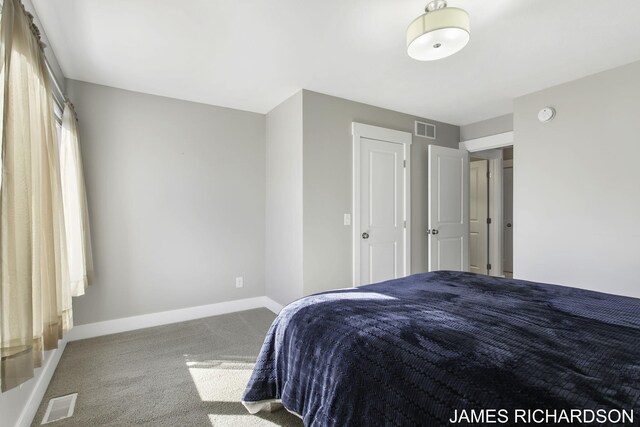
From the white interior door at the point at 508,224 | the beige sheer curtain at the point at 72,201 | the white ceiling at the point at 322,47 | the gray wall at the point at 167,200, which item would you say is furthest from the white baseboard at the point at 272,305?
the white interior door at the point at 508,224

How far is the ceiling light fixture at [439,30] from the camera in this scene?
5.76ft

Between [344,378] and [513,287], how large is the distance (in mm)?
1337

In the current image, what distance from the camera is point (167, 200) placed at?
11.1ft

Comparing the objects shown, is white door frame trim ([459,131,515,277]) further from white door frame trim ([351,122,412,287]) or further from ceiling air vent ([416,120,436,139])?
white door frame trim ([351,122,412,287])

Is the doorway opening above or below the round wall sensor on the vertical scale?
below

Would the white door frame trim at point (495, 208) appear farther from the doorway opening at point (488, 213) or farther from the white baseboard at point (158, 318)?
the white baseboard at point (158, 318)

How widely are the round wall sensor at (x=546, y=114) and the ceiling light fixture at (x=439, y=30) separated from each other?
1.89 m

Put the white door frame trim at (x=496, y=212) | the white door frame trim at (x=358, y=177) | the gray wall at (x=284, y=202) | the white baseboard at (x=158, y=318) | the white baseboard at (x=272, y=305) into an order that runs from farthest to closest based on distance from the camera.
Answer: the white door frame trim at (x=496, y=212) < the white baseboard at (x=272, y=305) < the white door frame trim at (x=358, y=177) < the gray wall at (x=284, y=202) < the white baseboard at (x=158, y=318)

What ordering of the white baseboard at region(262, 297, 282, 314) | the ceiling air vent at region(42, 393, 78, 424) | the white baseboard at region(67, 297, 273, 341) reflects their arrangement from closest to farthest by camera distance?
1. the ceiling air vent at region(42, 393, 78, 424)
2. the white baseboard at region(67, 297, 273, 341)
3. the white baseboard at region(262, 297, 282, 314)

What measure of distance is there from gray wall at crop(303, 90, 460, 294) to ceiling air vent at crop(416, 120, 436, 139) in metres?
0.78

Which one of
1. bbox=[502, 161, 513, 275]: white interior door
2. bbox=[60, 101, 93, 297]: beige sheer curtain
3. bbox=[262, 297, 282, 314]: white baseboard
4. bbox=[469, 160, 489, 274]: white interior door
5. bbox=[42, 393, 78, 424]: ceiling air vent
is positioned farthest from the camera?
bbox=[502, 161, 513, 275]: white interior door

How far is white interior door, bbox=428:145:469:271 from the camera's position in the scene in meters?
4.03

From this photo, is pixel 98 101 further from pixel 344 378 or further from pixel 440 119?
pixel 440 119

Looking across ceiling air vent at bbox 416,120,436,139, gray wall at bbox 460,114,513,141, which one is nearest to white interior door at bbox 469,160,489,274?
gray wall at bbox 460,114,513,141
